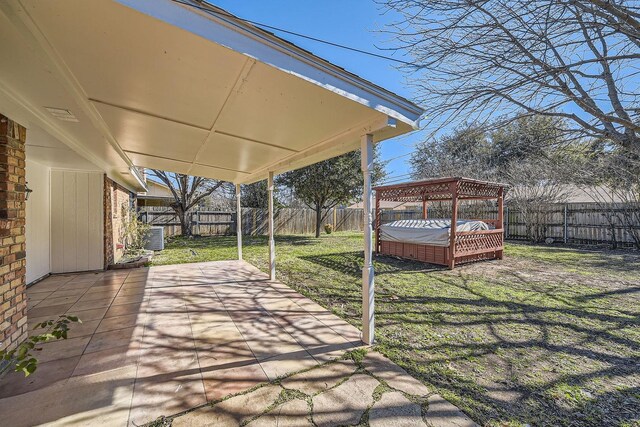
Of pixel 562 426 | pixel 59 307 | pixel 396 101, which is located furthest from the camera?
pixel 59 307

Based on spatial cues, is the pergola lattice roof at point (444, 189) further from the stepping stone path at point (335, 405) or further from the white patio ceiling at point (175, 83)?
the stepping stone path at point (335, 405)

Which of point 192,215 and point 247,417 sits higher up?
point 192,215

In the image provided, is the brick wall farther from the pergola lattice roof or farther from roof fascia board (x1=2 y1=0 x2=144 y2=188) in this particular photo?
the pergola lattice roof

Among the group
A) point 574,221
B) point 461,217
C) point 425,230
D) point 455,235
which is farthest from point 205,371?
point 574,221

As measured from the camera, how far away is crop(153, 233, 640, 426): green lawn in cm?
207

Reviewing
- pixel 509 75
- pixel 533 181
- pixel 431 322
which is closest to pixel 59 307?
pixel 431 322

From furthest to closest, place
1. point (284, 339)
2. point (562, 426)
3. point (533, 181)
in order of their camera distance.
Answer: point (533, 181), point (284, 339), point (562, 426)

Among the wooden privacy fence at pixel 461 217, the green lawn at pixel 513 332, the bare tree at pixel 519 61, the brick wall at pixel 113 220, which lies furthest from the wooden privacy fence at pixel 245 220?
the bare tree at pixel 519 61

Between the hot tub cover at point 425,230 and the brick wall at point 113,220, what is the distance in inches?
290

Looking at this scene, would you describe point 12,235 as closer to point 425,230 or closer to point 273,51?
point 273,51

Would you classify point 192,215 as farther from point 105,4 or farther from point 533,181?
point 533,181

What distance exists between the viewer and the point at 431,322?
3.53 meters

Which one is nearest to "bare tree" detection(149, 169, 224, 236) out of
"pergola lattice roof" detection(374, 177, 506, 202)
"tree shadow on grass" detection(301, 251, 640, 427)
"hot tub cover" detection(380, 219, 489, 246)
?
"pergola lattice roof" detection(374, 177, 506, 202)

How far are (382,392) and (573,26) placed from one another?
3.73 meters
